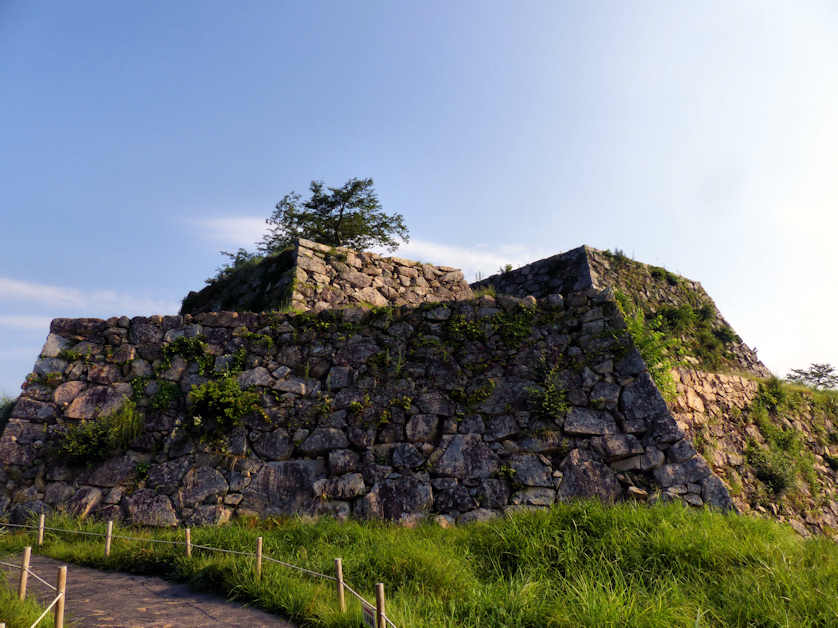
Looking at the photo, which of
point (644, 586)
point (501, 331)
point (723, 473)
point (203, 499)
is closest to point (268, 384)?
point (203, 499)

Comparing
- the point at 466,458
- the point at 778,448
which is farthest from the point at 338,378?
the point at 778,448

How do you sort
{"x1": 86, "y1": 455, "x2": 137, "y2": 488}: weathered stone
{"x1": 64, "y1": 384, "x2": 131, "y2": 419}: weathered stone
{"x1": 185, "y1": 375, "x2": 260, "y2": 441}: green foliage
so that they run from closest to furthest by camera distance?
1. {"x1": 86, "y1": 455, "x2": 137, "y2": 488}: weathered stone
2. {"x1": 185, "y1": 375, "x2": 260, "y2": 441}: green foliage
3. {"x1": 64, "y1": 384, "x2": 131, "y2": 419}: weathered stone

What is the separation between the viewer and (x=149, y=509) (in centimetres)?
698

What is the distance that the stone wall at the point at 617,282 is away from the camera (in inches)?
486

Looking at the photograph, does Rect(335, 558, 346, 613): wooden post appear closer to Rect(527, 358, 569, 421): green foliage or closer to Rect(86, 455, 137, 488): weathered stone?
Rect(527, 358, 569, 421): green foliage

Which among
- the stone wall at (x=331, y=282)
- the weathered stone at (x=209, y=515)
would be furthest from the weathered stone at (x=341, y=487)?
the stone wall at (x=331, y=282)

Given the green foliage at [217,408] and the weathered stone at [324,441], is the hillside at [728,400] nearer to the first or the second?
the weathered stone at [324,441]

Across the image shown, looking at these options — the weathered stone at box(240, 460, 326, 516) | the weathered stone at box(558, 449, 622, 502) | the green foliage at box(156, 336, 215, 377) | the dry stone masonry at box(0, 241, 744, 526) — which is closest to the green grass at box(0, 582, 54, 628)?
the dry stone masonry at box(0, 241, 744, 526)

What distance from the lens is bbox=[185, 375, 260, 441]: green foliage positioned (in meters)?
7.57

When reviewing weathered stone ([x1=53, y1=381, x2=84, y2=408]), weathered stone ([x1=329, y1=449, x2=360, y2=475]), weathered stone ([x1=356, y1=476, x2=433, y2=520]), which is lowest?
weathered stone ([x1=356, y1=476, x2=433, y2=520])

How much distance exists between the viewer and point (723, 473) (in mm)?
7141

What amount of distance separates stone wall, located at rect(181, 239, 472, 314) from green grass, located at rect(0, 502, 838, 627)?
5.42m

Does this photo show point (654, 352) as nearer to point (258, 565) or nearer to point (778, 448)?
point (778, 448)

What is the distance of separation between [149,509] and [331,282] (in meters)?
6.03
